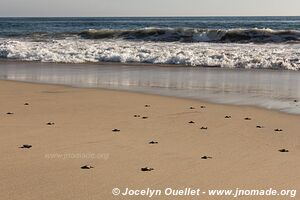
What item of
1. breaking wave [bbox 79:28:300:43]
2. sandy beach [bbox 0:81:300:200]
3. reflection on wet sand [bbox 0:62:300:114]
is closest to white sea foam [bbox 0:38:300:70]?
reflection on wet sand [bbox 0:62:300:114]

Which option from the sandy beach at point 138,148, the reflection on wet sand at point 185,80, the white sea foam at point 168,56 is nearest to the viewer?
the sandy beach at point 138,148

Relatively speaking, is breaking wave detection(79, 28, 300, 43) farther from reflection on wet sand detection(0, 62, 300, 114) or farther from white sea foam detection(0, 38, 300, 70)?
reflection on wet sand detection(0, 62, 300, 114)

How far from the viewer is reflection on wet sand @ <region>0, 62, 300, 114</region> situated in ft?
29.1

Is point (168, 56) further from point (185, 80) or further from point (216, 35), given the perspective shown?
point (216, 35)

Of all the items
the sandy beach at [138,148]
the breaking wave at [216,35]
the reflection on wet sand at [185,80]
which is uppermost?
the sandy beach at [138,148]

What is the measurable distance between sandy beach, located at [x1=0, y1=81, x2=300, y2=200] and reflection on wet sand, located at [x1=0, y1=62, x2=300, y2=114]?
1.08m

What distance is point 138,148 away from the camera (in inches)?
198

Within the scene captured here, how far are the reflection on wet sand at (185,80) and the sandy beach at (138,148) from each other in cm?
108

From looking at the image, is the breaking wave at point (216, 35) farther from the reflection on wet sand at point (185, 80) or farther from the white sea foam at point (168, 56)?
the reflection on wet sand at point (185, 80)

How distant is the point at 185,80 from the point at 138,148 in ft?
21.5

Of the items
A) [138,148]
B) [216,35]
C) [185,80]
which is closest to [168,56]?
[185,80]

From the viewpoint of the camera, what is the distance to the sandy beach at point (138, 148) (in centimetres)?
390

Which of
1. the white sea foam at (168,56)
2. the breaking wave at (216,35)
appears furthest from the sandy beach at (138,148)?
the breaking wave at (216,35)

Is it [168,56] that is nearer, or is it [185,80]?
[185,80]
